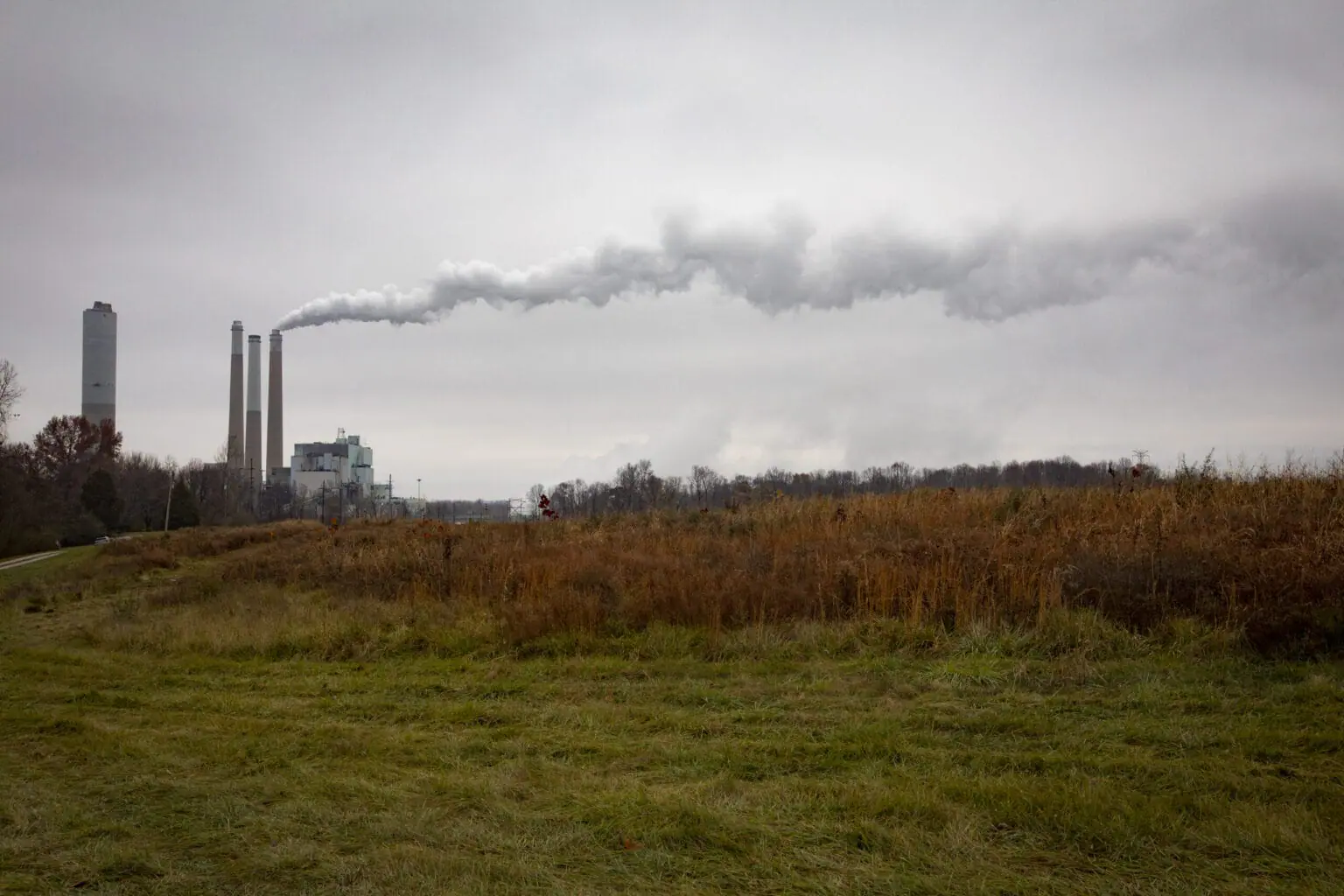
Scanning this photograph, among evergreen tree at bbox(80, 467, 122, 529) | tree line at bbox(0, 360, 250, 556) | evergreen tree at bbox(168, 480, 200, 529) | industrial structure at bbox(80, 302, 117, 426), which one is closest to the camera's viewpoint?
tree line at bbox(0, 360, 250, 556)

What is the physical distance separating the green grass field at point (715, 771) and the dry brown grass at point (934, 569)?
682mm

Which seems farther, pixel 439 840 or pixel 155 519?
pixel 155 519

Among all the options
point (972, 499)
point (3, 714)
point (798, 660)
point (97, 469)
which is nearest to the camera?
point (3, 714)

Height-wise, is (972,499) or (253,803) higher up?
(972,499)

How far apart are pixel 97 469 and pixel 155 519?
16.5 ft

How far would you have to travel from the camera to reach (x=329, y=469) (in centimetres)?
8306

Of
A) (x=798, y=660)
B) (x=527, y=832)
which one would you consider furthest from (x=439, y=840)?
(x=798, y=660)

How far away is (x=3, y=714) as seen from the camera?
7.64m

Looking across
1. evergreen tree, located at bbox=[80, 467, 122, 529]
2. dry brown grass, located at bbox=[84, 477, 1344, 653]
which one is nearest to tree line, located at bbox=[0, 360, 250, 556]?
evergreen tree, located at bbox=[80, 467, 122, 529]

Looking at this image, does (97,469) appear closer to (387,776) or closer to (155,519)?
(155,519)

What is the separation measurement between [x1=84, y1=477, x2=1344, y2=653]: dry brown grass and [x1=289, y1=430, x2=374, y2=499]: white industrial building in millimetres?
67833

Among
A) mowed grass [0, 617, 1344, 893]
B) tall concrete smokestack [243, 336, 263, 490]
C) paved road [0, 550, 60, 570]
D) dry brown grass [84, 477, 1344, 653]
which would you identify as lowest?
paved road [0, 550, 60, 570]

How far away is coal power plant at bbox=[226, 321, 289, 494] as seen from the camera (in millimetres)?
74688

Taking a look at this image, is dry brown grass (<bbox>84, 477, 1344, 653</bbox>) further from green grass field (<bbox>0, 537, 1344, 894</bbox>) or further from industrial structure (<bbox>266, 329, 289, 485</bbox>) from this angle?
industrial structure (<bbox>266, 329, 289, 485</bbox>)
